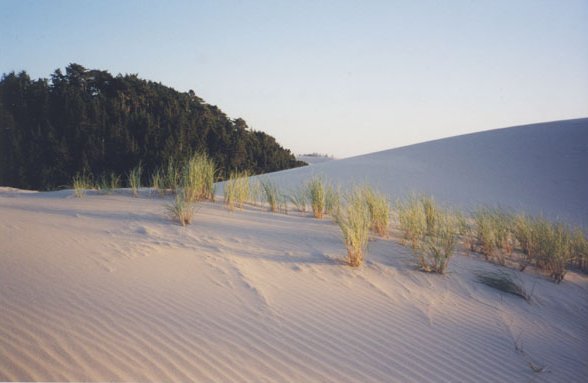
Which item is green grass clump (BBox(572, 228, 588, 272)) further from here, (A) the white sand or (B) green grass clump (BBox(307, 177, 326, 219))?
(B) green grass clump (BBox(307, 177, 326, 219))

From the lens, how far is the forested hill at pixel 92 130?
1183cm

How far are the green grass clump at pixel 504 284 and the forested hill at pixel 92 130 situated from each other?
10.2m

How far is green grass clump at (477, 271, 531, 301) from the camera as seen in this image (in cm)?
363

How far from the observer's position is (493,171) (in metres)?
14.1

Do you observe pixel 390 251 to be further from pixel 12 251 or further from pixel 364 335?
pixel 12 251

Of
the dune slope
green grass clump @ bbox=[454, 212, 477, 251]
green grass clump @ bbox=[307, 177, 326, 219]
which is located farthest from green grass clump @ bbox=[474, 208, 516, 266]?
green grass clump @ bbox=[307, 177, 326, 219]

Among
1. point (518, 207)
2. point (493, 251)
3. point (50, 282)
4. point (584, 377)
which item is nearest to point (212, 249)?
point (50, 282)

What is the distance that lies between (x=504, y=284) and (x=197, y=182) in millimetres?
4807

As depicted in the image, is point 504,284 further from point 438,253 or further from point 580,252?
point 580,252

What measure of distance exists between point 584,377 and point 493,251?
2.74m

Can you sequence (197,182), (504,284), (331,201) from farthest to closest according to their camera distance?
(331,201), (197,182), (504,284)

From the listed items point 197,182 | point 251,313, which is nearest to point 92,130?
point 197,182

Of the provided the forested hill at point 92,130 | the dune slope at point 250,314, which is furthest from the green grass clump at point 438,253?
the forested hill at point 92,130

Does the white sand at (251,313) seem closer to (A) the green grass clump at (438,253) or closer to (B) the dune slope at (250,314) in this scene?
(B) the dune slope at (250,314)
